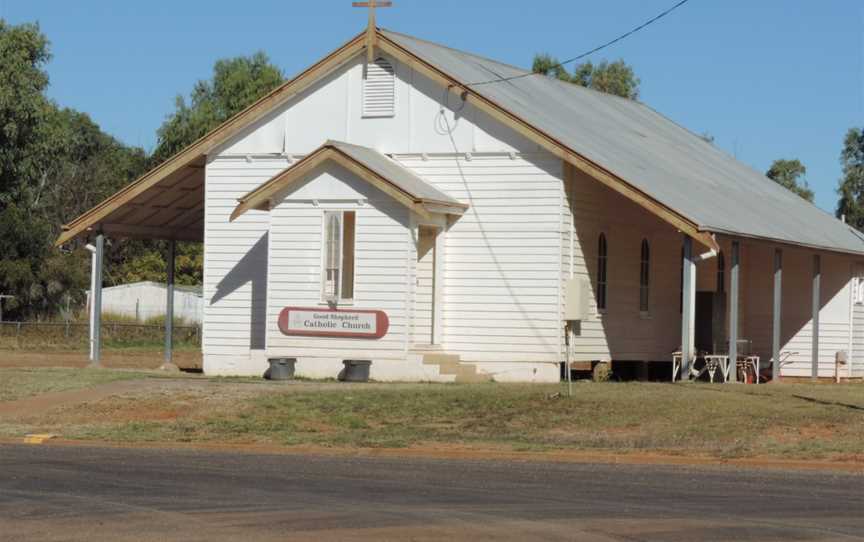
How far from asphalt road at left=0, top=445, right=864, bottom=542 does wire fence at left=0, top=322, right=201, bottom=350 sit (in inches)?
1260

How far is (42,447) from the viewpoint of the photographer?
2208 centimetres

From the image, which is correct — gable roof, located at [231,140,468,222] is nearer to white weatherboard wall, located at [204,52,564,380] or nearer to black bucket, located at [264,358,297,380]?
white weatherboard wall, located at [204,52,564,380]

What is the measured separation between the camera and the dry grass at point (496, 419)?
21.8 metres

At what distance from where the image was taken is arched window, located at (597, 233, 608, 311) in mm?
34531

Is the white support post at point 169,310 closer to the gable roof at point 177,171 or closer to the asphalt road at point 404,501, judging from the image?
the gable roof at point 177,171

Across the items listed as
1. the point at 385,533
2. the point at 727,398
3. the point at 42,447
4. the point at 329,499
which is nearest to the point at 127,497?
the point at 329,499

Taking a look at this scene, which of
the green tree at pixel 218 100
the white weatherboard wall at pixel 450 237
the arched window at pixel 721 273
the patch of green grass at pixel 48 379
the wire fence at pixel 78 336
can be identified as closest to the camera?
the patch of green grass at pixel 48 379

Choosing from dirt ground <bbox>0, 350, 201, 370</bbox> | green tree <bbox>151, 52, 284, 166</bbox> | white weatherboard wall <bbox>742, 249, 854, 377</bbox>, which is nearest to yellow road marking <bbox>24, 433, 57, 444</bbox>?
dirt ground <bbox>0, 350, 201, 370</bbox>

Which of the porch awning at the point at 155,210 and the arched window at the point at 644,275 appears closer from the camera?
the porch awning at the point at 155,210

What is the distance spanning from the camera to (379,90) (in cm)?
3394

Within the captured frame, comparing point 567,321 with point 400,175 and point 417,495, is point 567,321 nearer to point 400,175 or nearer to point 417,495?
point 400,175

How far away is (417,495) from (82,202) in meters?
76.2

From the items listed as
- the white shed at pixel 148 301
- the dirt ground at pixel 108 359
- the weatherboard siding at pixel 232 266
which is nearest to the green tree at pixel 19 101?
the white shed at pixel 148 301

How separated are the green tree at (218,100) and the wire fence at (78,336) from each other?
27.3 meters
